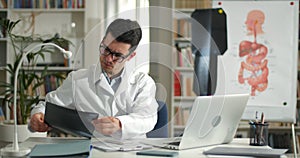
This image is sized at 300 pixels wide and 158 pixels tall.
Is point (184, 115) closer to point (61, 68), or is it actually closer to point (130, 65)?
point (130, 65)

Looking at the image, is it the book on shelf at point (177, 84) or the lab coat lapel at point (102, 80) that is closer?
the lab coat lapel at point (102, 80)

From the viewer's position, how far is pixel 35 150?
1.74 m

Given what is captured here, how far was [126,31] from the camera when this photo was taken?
1.89 meters

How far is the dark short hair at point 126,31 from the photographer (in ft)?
6.15

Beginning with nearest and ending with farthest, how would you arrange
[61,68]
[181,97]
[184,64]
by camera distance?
[181,97], [184,64], [61,68]

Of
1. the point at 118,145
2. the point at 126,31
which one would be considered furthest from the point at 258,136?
the point at 126,31

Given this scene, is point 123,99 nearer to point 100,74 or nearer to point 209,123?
point 100,74

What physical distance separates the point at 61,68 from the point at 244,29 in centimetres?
181

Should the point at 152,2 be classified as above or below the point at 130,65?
above

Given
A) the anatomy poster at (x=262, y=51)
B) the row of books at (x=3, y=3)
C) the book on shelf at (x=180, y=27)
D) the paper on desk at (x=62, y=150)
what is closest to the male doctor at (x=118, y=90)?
the paper on desk at (x=62, y=150)

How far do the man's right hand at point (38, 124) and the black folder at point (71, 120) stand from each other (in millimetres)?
30

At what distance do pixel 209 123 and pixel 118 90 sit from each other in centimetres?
38

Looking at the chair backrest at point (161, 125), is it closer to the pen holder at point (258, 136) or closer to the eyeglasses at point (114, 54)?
the eyeglasses at point (114, 54)

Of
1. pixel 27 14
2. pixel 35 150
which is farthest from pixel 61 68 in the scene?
pixel 35 150
